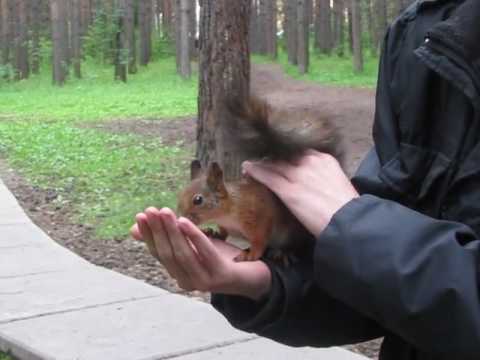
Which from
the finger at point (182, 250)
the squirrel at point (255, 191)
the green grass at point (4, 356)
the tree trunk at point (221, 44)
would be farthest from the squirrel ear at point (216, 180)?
the tree trunk at point (221, 44)

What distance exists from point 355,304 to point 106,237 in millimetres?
5437

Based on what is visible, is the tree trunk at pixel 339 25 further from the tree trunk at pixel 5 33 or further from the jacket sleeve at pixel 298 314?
the jacket sleeve at pixel 298 314

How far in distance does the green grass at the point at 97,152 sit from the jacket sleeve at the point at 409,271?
2.47m

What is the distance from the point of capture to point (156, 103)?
19734 mm

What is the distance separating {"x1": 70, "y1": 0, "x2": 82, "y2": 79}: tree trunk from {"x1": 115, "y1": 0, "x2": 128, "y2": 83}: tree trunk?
1439 mm

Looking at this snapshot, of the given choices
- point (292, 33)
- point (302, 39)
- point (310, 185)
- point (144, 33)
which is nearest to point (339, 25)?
point (292, 33)

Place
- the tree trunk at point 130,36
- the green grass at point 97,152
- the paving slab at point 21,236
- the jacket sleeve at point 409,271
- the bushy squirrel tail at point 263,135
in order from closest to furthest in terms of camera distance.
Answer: the jacket sleeve at point 409,271
the bushy squirrel tail at point 263,135
the paving slab at point 21,236
the green grass at point 97,152
the tree trunk at point 130,36

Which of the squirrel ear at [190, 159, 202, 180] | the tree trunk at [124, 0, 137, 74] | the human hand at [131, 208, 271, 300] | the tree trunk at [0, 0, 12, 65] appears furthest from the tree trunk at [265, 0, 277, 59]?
the human hand at [131, 208, 271, 300]

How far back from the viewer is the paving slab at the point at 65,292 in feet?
14.6

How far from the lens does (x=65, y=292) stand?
476 cm

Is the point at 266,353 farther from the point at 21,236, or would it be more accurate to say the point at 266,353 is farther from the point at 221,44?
the point at 221,44

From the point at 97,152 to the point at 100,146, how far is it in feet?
2.06

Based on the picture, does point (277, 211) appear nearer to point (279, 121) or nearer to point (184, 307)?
point (279, 121)

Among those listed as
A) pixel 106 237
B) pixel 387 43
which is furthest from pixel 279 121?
pixel 106 237
